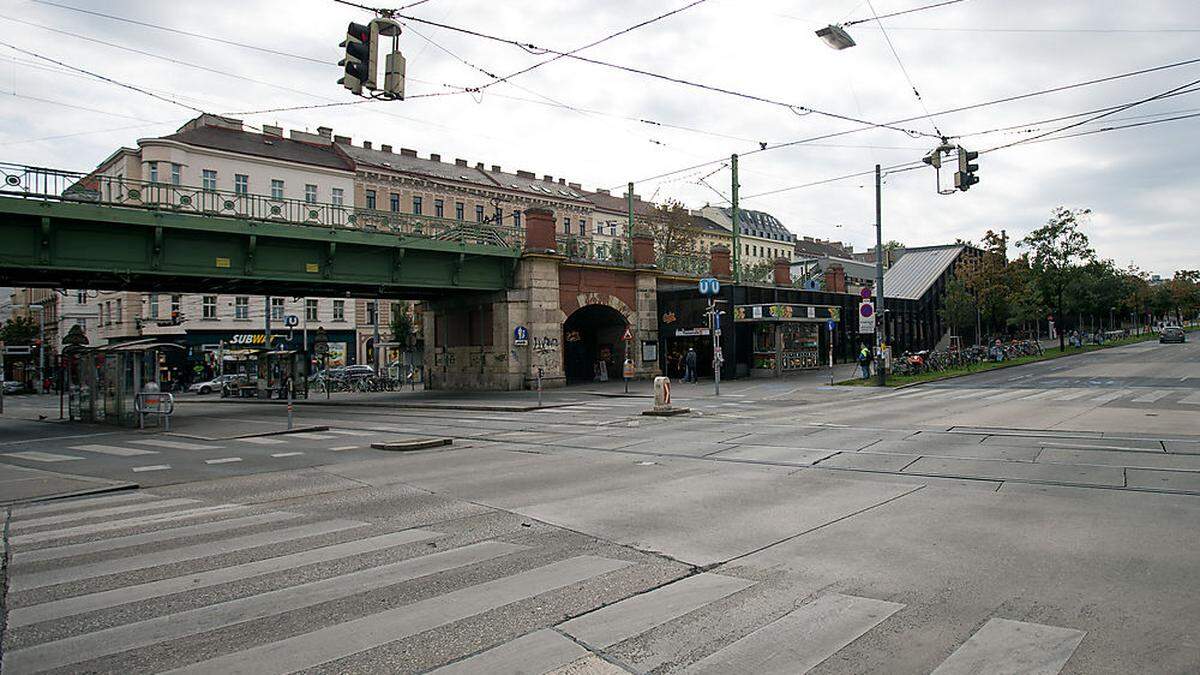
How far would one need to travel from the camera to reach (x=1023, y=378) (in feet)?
111

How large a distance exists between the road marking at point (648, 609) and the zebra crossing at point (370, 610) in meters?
0.02

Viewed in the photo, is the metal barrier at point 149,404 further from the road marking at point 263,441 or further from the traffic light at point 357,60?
the traffic light at point 357,60

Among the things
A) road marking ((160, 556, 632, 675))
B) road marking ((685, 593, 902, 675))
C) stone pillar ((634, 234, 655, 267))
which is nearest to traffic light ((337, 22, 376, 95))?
road marking ((160, 556, 632, 675))

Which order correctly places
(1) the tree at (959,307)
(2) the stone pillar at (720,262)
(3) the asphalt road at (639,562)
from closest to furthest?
(3) the asphalt road at (639,562) → (2) the stone pillar at (720,262) → (1) the tree at (959,307)

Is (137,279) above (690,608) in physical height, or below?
above

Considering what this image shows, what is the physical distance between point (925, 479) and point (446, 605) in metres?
7.29

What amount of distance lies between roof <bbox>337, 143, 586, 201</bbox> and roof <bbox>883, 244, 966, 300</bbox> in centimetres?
3364

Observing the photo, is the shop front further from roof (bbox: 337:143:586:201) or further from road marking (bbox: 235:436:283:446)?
roof (bbox: 337:143:586:201)

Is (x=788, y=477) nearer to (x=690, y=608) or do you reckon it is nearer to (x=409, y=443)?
(x=690, y=608)

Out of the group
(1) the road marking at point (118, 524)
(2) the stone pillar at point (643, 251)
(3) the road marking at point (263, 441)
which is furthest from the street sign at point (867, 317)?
(1) the road marking at point (118, 524)

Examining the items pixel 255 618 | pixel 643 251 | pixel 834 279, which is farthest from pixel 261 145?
pixel 255 618

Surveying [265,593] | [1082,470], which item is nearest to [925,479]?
[1082,470]

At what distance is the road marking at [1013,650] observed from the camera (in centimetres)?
431

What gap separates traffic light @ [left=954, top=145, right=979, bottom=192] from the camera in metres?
19.6
